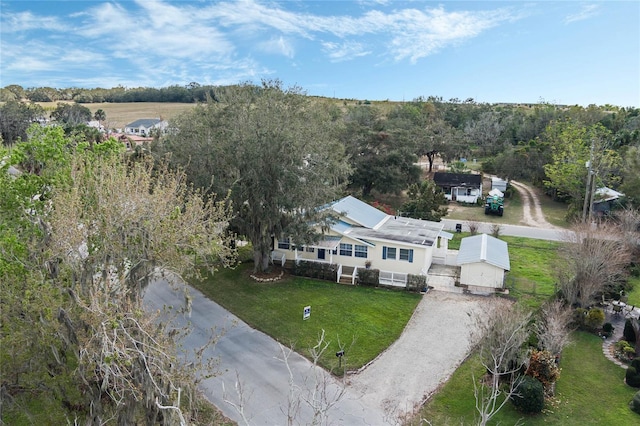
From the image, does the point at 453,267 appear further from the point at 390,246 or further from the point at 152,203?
the point at 152,203

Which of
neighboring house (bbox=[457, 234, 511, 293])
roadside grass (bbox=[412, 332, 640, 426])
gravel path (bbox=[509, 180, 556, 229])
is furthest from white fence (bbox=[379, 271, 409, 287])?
gravel path (bbox=[509, 180, 556, 229])

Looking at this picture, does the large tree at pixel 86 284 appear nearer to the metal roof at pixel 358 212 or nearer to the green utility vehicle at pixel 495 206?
the metal roof at pixel 358 212

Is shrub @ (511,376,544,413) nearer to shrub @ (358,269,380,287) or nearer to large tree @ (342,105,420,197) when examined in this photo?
shrub @ (358,269,380,287)

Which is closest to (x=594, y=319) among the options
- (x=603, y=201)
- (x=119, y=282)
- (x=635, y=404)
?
(x=635, y=404)

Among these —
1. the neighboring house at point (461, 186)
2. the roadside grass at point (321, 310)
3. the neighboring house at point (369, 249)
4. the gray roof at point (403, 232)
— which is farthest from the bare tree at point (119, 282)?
the neighboring house at point (461, 186)

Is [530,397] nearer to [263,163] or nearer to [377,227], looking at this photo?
[377,227]

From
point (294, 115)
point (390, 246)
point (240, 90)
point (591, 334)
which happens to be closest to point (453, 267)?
point (390, 246)
